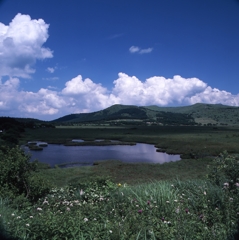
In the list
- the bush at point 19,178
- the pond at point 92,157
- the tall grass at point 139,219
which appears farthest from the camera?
the pond at point 92,157

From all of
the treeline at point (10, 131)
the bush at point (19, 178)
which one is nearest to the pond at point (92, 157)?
the treeline at point (10, 131)

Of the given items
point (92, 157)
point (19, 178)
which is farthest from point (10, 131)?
point (19, 178)

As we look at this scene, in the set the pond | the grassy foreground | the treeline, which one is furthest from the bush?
the pond

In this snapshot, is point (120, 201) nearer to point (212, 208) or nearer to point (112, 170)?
point (212, 208)

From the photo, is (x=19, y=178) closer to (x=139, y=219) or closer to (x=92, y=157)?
(x=139, y=219)

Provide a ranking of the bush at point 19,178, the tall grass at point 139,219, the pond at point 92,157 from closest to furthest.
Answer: the tall grass at point 139,219, the bush at point 19,178, the pond at point 92,157

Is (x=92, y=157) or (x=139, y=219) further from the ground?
(x=139, y=219)

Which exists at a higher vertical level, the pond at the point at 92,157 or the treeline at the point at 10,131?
the treeline at the point at 10,131

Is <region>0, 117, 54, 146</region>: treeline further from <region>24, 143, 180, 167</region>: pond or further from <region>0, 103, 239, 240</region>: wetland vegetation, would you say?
<region>0, 103, 239, 240</region>: wetland vegetation

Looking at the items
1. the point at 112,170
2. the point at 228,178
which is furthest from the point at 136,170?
the point at 228,178

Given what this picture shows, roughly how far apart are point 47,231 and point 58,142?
6130 centimetres

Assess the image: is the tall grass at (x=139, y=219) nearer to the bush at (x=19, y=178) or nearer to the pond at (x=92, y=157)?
the bush at (x=19, y=178)

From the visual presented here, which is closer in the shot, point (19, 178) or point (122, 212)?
point (122, 212)

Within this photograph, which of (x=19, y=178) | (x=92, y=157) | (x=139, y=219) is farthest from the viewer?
(x=92, y=157)
